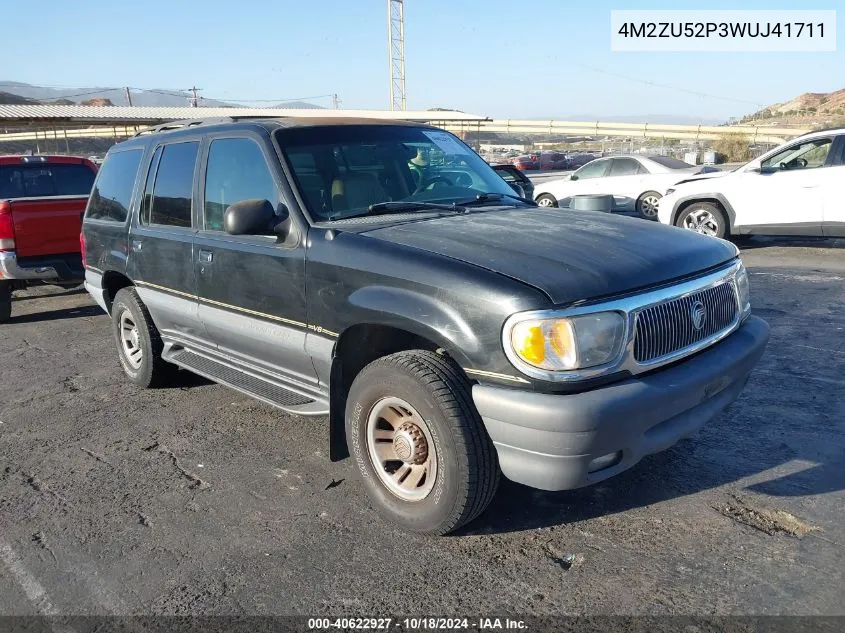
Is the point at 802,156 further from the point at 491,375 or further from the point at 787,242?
the point at 491,375

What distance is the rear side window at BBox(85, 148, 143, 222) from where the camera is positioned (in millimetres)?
5344

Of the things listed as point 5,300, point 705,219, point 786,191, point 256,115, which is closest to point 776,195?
point 786,191

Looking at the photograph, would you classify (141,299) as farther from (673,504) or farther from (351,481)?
(673,504)

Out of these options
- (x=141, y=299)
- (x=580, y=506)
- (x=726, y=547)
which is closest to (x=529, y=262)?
(x=580, y=506)

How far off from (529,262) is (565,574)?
1.30m

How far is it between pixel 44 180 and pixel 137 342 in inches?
193

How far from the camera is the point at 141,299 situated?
17.2 feet

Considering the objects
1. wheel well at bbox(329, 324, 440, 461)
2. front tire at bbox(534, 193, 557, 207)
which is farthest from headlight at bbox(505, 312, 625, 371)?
front tire at bbox(534, 193, 557, 207)

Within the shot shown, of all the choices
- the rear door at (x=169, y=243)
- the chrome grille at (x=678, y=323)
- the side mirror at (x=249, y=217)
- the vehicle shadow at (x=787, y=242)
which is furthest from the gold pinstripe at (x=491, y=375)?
the vehicle shadow at (x=787, y=242)

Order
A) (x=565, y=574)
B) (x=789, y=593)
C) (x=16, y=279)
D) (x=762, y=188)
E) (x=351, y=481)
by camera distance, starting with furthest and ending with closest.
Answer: (x=762, y=188) → (x=16, y=279) → (x=351, y=481) → (x=565, y=574) → (x=789, y=593)

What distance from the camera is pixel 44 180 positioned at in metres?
9.11

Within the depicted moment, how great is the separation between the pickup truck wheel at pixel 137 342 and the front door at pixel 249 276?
99 centimetres

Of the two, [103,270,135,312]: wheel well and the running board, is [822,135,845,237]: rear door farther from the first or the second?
[103,270,135,312]: wheel well

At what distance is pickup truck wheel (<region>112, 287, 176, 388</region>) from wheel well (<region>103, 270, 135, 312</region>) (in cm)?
18
